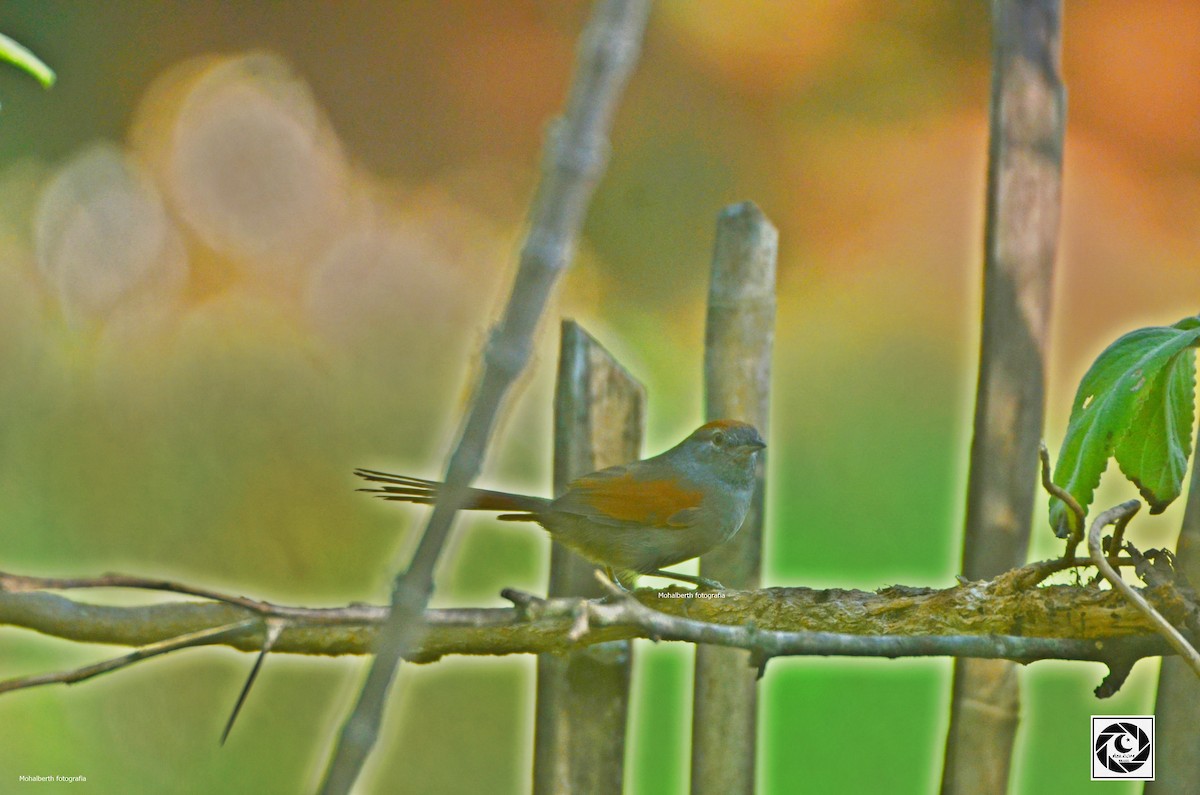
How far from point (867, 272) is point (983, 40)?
0.35m

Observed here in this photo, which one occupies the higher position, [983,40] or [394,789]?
[983,40]

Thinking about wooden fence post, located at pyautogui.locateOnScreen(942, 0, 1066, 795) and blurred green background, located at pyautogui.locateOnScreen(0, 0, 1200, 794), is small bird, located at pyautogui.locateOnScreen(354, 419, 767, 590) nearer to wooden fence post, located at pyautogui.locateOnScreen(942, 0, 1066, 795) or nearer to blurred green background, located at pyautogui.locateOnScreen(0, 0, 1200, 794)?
blurred green background, located at pyautogui.locateOnScreen(0, 0, 1200, 794)

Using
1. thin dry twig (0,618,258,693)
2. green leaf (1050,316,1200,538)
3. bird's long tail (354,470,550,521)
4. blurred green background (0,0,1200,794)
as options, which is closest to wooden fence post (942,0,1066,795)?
blurred green background (0,0,1200,794)

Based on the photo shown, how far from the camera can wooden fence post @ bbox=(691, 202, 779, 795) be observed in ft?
3.95

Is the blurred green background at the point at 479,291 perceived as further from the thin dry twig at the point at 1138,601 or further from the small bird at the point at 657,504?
the thin dry twig at the point at 1138,601

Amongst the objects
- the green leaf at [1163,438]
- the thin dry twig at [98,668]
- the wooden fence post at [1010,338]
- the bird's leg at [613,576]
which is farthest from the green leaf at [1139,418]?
the thin dry twig at [98,668]

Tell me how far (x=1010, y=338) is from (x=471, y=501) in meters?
0.71

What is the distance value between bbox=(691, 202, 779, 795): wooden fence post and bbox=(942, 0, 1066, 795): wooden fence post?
0.29 meters

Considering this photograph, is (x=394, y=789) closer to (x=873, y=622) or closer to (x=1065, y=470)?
(x=873, y=622)

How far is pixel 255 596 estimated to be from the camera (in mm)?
1319

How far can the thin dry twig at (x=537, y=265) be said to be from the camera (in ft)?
1.02

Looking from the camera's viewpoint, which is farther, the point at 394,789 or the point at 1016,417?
the point at 394,789

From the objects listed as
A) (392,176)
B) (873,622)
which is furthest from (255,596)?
(873,622)

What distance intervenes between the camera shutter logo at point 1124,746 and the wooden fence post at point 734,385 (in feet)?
1.28
